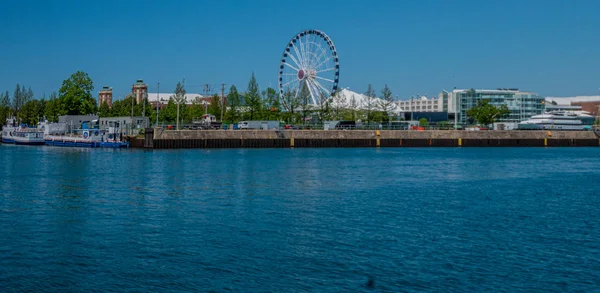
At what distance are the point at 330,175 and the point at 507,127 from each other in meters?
95.8

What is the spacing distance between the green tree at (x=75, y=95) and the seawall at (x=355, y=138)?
3401 centimetres

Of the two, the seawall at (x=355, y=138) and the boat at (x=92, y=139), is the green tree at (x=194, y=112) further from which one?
the seawall at (x=355, y=138)

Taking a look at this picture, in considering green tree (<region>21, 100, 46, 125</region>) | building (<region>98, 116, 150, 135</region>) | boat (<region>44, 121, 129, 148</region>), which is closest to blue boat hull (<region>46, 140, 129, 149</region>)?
boat (<region>44, 121, 129, 148</region>)

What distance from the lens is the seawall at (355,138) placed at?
3935 inches

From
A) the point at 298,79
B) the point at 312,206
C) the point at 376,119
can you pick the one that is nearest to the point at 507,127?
the point at 376,119

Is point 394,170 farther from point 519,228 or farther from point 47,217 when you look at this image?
point 47,217

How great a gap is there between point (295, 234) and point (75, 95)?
364 ft

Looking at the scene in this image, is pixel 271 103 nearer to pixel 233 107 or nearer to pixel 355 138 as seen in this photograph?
pixel 233 107

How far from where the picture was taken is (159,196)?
3950 cm

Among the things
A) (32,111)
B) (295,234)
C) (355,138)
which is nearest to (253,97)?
(355,138)

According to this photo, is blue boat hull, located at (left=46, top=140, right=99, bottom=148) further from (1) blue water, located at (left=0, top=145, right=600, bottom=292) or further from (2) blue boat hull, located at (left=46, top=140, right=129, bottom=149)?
(1) blue water, located at (left=0, top=145, right=600, bottom=292)

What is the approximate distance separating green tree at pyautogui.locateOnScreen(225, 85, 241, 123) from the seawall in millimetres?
38379

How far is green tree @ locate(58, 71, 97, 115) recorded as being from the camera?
419 feet

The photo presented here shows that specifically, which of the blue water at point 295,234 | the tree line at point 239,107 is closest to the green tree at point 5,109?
the tree line at point 239,107
